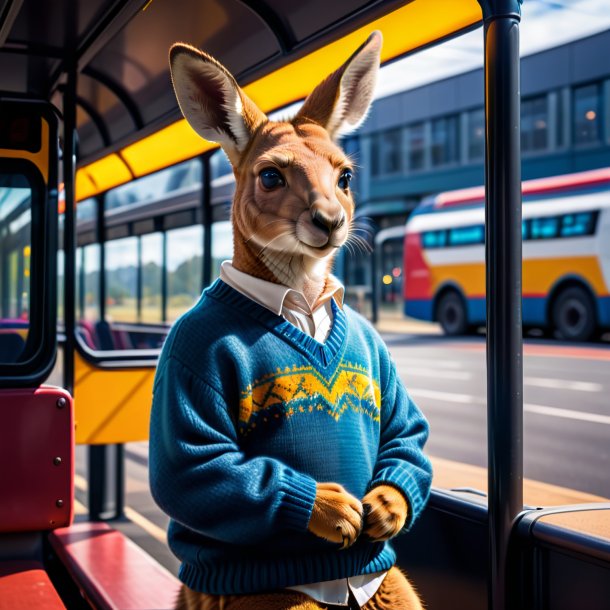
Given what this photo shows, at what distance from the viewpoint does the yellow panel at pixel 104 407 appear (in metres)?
3.97

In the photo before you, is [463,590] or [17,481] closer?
[463,590]

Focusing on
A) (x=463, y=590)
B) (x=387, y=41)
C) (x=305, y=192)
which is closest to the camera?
(x=305, y=192)

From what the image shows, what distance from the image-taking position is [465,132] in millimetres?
27812

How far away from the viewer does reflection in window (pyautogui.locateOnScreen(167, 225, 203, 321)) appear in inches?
182

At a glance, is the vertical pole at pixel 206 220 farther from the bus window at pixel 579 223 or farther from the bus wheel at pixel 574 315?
the bus wheel at pixel 574 315

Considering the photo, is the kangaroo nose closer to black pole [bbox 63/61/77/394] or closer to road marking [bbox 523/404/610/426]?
black pole [bbox 63/61/77/394]

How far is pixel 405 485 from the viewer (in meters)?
1.60

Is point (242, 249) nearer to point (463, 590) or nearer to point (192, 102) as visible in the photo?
point (192, 102)

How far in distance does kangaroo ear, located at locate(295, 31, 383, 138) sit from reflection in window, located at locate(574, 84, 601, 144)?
70.2 ft

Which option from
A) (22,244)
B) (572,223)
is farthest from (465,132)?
(22,244)

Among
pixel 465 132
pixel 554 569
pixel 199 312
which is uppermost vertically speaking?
pixel 465 132

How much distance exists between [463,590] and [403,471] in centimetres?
69

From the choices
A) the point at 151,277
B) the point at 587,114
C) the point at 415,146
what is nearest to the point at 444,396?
the point at 151,277

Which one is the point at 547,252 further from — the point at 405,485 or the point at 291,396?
the point at 291,396
